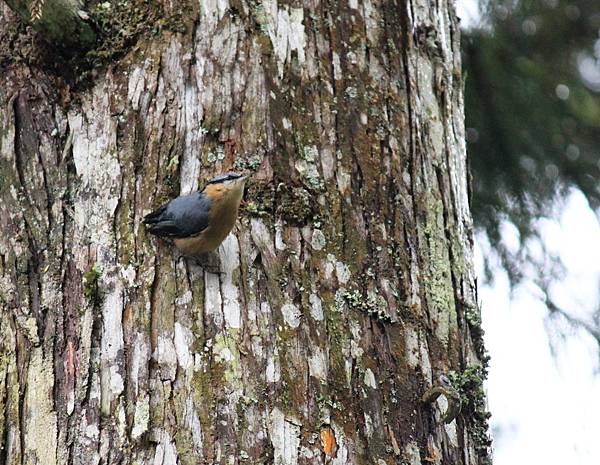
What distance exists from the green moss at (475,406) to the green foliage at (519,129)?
1774mm

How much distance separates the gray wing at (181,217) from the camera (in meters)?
1.94

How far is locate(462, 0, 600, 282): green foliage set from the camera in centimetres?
371

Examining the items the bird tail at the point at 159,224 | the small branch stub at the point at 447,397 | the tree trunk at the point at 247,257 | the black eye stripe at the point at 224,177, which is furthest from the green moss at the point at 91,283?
the small branch stub at the point at 447,397

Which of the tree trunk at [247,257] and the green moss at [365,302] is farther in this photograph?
the green moss at [365,302]

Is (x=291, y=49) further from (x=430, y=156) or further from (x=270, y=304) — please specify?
(x=270, y=304)

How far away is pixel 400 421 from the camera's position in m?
1.86

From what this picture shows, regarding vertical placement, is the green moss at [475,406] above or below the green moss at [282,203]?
below

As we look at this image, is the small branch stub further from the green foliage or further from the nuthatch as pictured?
the green foliage

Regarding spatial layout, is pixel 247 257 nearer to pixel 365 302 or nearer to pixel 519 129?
pixel 365 302

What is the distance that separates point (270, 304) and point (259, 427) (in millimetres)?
283

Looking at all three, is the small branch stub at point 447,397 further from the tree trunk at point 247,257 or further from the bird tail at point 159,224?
the bird tail at point 159,224

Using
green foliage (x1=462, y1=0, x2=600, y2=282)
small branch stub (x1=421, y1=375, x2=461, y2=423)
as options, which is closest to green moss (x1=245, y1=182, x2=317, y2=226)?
small branch stub (x1=421, y1=375, x2=461, y2=423)

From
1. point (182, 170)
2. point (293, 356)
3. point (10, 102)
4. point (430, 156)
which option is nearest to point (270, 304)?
point (293, 356)

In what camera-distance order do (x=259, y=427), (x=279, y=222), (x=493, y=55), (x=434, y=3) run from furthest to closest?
(x=493, y=55)
(x=434, y=3)
(x=279, y=222)
(x=259, y=427)
